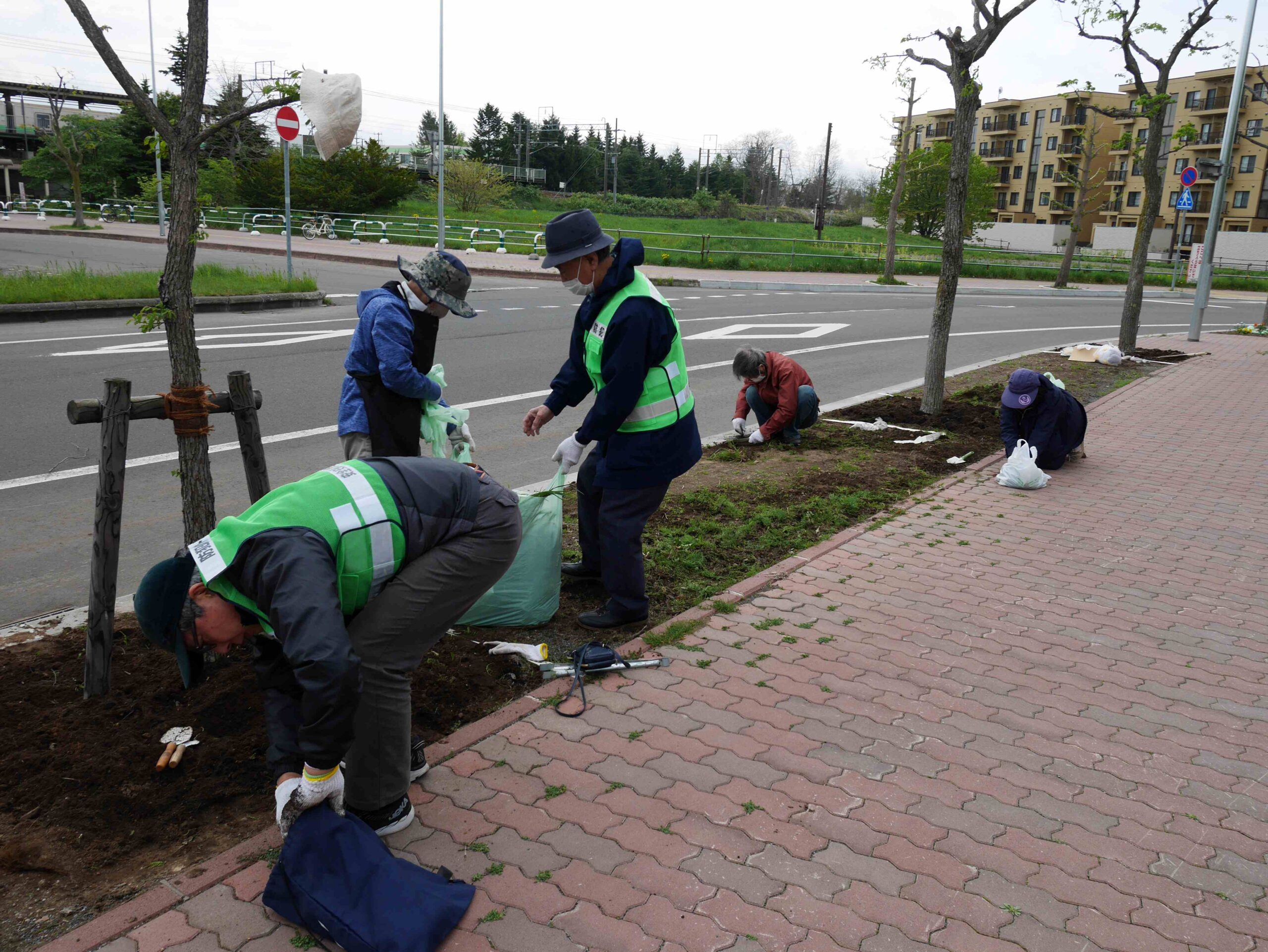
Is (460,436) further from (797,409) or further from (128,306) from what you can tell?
(128,306)

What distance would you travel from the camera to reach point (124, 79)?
3514 mm

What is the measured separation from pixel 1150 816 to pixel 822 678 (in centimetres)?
131

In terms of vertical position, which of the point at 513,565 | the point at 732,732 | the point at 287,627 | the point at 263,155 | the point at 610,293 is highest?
Result: the point at 263,155

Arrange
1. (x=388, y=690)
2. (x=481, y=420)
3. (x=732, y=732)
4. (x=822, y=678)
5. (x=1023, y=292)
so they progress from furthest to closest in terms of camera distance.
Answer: (x=1023, y=292) < (x=481, y=420) < (x=822, y=678) < (x=732, y=732) < (x=388, y=690)

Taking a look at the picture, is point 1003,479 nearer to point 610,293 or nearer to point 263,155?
point 610,293

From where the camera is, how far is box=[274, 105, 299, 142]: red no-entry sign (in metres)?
14.9

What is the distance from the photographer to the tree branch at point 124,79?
347cm

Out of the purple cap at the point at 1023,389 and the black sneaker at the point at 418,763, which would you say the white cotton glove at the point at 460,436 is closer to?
the black sneaker at the point at 418,763

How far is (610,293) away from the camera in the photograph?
4.07 m

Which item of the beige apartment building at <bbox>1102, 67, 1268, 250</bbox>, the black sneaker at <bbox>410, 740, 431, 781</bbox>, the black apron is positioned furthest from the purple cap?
the beige apartment building at <bbox>1102, 67, 1268, 250</bbox>

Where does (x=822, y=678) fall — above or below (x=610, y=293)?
below

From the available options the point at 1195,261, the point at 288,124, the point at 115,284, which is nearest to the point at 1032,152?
the point at 1195,261

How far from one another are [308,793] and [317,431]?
5.80 metres

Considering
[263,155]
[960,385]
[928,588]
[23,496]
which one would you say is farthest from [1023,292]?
[23,496]
